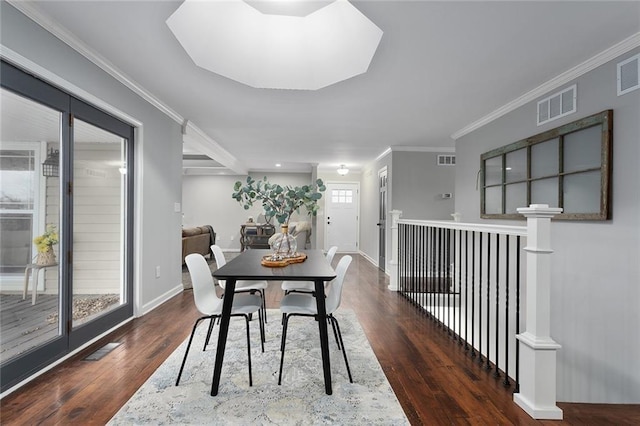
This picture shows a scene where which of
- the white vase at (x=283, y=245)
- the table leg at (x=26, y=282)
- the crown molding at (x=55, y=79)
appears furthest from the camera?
the white vase at (x=283, y=245)

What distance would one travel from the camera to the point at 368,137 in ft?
16.5

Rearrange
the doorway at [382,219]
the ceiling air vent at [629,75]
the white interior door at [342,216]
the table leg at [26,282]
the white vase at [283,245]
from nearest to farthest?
the table leg at [26,282], the ceiling air vent at [629,75], the white vase at [283,245], the doorway at [382,219], the white interior door at [342,216]

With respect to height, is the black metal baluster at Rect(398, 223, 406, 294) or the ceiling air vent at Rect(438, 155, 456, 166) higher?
the ceiling air vent at Rect(438, 155, 456, 166)

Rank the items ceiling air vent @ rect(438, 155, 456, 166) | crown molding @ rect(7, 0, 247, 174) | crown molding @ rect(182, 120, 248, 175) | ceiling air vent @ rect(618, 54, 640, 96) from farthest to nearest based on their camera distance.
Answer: ceiling air vent @ rect(438, 155, 456, 166), crown molding @ rect(182, 120, 248, 175), ceiling air vent @ rect(618, 54, 640, 96), crown molding @ rect(7, 0, 247, 174)

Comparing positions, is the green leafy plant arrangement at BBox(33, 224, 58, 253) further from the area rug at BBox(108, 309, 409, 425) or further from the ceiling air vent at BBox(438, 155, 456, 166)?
the ceiling air vent at BBox(438, 155, 456, 166)

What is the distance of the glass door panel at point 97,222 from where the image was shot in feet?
8.13

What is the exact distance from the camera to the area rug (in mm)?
1647

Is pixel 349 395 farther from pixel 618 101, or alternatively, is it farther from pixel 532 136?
pixel 532 136

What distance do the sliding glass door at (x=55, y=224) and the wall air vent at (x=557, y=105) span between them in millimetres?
4260

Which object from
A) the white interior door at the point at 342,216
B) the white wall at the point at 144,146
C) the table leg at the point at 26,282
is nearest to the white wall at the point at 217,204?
the white interior door at the point at 342,216

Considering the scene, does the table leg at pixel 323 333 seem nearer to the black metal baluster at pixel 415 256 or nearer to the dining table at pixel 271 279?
the dining table at pixel 271 279

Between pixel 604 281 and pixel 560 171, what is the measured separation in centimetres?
107

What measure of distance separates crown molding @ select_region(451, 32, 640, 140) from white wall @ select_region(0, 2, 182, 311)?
409 cm

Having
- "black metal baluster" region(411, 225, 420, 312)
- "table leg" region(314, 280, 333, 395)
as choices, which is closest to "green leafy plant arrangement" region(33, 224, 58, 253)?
"table leg" region(314, 280, 333, 395)
